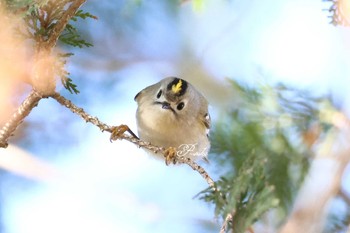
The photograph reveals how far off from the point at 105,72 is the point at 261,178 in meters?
1.21

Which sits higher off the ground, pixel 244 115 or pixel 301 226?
pixel 244 115

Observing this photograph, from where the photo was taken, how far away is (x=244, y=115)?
106cm

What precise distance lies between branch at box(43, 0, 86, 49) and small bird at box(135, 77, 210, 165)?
0.59 m

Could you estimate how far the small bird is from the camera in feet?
4.00

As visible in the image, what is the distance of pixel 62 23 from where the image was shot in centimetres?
63

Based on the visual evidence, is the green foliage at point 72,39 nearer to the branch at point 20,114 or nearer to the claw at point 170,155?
the branch at point 20,114

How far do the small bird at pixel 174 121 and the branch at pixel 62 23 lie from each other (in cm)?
59

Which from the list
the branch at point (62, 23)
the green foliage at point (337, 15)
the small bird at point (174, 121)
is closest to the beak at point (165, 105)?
the small bird at point (174, 121)

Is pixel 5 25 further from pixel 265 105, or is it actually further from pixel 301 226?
pixel 265 105

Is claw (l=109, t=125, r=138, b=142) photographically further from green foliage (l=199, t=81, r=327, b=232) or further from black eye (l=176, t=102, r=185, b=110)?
black eye (l=176, t=102, r=185, b=110)

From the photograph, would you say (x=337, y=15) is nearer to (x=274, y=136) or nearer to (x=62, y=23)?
(x=274, y=136)

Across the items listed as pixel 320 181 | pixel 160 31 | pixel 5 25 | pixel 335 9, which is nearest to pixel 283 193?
pixel 320 181

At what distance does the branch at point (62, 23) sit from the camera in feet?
2.03

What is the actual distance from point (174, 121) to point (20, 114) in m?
0.60
